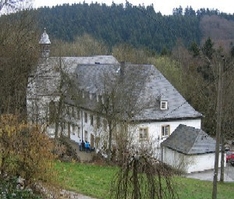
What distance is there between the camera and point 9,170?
10.8 m

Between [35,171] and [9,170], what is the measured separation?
745 mm

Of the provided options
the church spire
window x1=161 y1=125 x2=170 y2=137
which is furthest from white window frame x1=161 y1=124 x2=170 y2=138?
the church spire

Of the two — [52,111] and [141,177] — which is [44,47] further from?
[141,177]

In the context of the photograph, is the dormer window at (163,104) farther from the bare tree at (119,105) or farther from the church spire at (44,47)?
the church spire at (44,47)

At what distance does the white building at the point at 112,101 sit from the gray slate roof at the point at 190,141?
3.67 ft

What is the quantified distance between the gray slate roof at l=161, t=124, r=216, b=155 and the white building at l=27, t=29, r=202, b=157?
1.12 m

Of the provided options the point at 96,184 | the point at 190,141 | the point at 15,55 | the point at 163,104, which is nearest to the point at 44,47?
the point at 163,104

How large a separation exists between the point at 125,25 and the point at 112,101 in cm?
6337

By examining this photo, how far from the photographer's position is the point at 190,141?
3112 centimetres

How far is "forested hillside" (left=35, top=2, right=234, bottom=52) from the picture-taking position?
7300cm

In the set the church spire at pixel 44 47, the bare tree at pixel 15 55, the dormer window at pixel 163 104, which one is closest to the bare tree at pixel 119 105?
the dormer window at pixel 163 104

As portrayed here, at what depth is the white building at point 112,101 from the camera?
2730 cm

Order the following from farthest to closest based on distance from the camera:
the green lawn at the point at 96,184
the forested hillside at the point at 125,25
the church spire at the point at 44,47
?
1. the forested hillside at the point at 125,25
2. the church spire at the point at 44,47
3. the green lawn at the point at 96,184

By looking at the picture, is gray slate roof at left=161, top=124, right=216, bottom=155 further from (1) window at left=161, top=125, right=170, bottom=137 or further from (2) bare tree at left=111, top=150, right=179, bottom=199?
(2) bare tree at left=111, top=150, right=179, bottom=199
